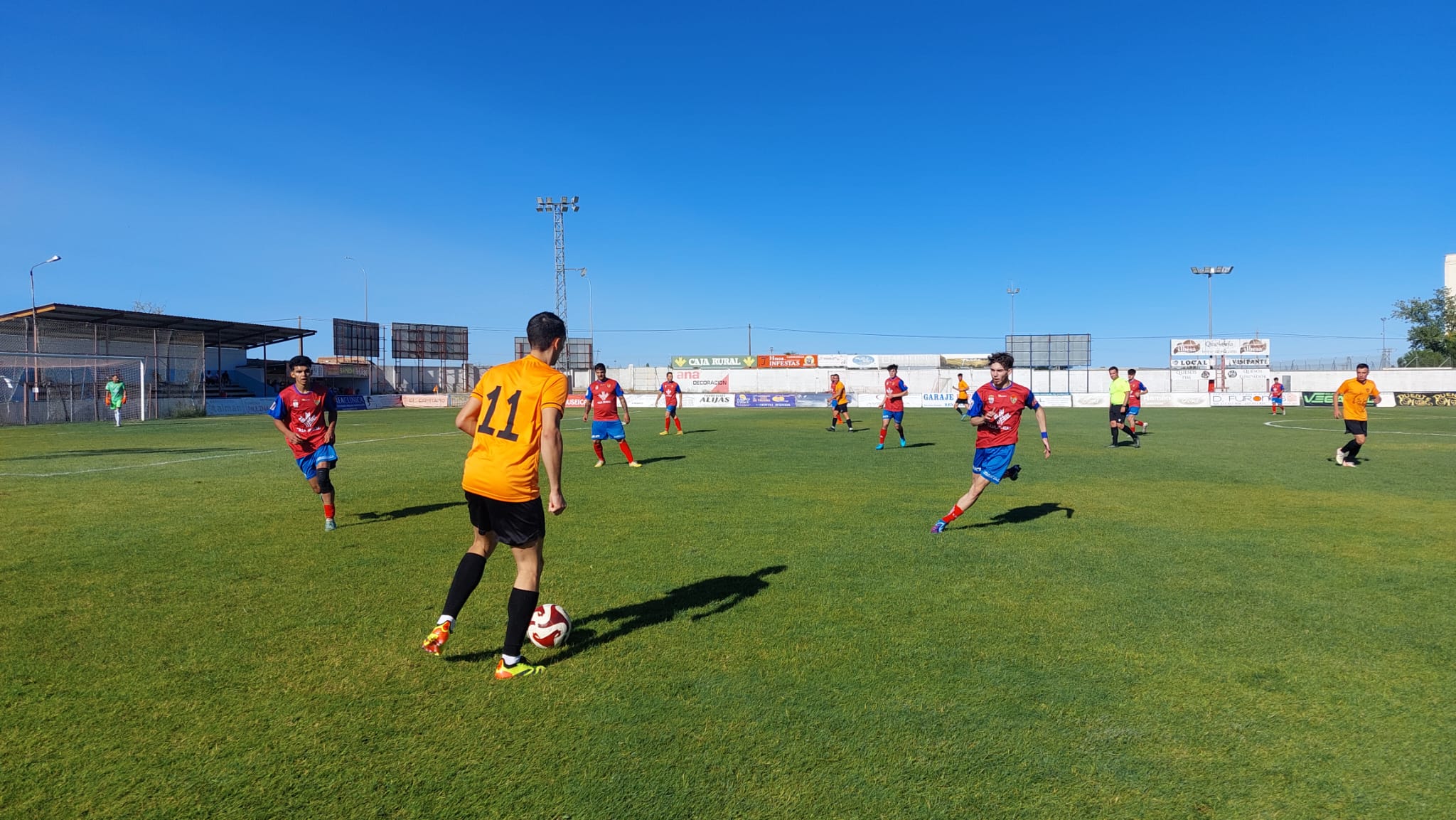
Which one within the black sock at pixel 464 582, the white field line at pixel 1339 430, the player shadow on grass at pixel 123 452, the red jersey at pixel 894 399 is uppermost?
the red jersey at pixel 894 399

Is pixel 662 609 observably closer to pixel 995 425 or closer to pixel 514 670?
pixel 514 670

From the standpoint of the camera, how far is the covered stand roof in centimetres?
4206

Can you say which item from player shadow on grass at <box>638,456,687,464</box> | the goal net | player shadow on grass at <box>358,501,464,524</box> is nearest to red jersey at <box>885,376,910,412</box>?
player shadow on grass at <box>638,456,687,464</box>

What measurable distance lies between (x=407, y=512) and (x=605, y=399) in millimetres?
5850

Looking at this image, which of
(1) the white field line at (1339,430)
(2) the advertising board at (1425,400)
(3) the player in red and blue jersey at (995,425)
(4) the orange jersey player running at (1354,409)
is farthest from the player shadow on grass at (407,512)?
(2) the advertising board at (1425,400)

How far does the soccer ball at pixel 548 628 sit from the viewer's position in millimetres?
4898

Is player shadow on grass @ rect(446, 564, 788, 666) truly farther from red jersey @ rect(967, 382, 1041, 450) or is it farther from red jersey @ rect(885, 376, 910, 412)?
red jersey @ rect(885, 376, 910, 412)

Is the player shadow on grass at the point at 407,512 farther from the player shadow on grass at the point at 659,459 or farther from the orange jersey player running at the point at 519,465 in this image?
the player shadow on grass at the point at 659,459

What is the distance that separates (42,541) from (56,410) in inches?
1292

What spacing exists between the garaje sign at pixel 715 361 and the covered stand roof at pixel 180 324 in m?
36.6

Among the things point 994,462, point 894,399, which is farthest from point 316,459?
point 894,399

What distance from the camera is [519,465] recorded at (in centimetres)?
453

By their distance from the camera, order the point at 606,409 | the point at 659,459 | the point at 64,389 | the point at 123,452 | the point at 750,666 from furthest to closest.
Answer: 1. the point at 64,389
2. the point at 123,452
3. the point at 659,459
4. the point at 606,409
5. the point at 750,666

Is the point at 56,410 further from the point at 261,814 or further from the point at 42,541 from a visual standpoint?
the point at 261,814
